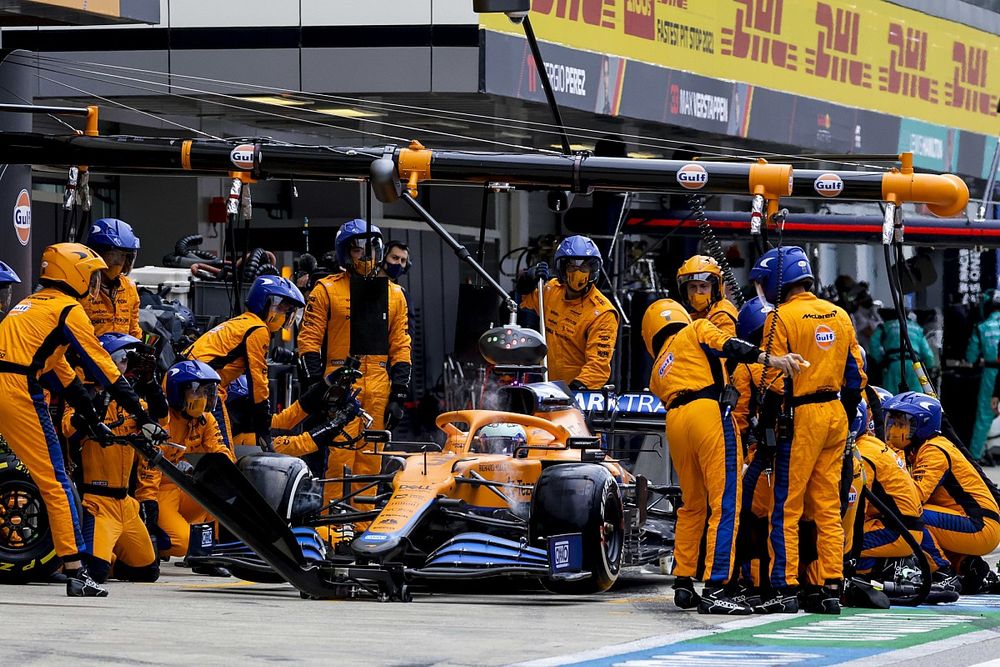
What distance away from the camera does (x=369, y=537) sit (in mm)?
10602

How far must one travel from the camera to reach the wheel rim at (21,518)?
11.4 m

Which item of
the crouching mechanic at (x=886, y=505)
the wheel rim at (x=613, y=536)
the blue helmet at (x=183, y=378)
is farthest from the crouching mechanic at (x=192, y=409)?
the crouching mechanic at (x=886, y=505)

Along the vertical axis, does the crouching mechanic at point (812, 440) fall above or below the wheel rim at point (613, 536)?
above

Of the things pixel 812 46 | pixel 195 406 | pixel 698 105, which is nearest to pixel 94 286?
pixel 195 406

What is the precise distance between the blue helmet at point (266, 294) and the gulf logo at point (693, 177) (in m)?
2.89

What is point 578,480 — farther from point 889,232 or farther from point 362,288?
point 362,288

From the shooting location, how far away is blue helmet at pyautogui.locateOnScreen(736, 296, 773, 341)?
34.8ft

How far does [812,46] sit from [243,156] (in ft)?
41.0

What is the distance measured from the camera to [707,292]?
11.5 m

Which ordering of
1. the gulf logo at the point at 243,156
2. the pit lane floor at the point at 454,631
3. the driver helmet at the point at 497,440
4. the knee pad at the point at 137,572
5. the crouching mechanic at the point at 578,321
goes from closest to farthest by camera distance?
the pit lane floor at the point at 454,631 → the driver helmet at the point at 497,440 → the knee pad at the point at 137,572 → the gulf logo at the point at 243,156 → the crouching mechanic at the point at 578,321

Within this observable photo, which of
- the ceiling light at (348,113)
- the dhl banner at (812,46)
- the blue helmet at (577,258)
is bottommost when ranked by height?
the blue helmet at (577,258)

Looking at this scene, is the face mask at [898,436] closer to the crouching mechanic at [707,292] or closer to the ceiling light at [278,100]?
the crouching mechanic at [707,292]

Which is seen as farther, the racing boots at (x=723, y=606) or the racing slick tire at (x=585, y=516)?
the racing slick tire at (x=585, y=516)

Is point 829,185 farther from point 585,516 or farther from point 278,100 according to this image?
point 278,100
